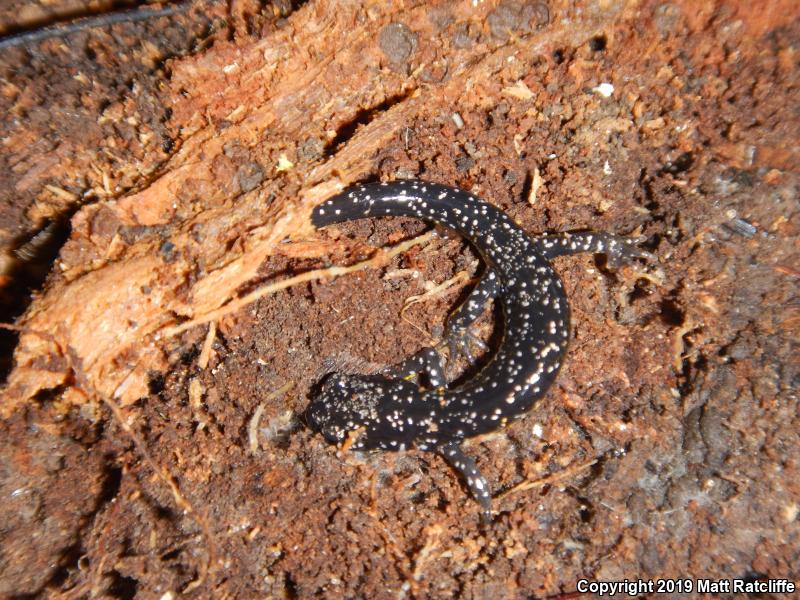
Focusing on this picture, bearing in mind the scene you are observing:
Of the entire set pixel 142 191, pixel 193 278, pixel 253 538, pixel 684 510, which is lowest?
pixel 684 510

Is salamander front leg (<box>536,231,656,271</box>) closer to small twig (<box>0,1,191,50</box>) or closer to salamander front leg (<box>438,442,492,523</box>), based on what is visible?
salamander front leg (<box>438,442,492,523</box>)

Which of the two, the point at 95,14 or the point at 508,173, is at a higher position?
the point at 95,14

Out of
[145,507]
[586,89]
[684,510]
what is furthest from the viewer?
[586,89]

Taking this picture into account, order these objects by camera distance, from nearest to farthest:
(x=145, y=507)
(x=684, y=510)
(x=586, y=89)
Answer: (x=684, y=510), (x=145, y=507), (x=586, y=89)

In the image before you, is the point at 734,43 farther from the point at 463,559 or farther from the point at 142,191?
the point at 142,191

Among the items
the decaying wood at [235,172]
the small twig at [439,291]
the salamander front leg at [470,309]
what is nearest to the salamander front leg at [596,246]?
the salamander front leg at [470,309]

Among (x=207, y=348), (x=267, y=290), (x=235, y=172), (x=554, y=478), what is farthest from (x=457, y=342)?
(x=235, y=172)

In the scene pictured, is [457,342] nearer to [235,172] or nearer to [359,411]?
[359,411]

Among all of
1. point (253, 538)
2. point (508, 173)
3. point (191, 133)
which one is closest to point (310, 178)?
point (191, 133)
